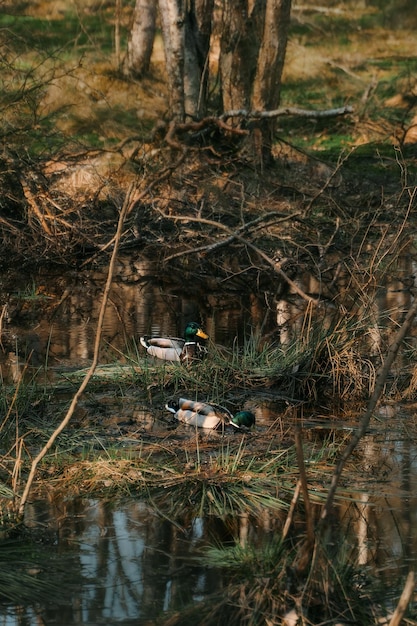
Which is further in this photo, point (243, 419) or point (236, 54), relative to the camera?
point (236, 54)

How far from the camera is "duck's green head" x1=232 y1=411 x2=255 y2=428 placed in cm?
736

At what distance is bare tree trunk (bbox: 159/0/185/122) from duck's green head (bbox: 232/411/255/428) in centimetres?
856

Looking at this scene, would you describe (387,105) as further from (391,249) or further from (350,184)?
(391,249)

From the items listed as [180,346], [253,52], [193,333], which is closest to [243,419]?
[180,346]

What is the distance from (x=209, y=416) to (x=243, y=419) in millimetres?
243

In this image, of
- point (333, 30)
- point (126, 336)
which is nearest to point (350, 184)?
point (126, 336)

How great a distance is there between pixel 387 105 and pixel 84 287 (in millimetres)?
11031

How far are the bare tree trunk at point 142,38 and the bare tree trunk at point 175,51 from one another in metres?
7.19

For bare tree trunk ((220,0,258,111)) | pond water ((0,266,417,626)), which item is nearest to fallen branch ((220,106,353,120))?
bare tree trunk ((220,0,258,111))

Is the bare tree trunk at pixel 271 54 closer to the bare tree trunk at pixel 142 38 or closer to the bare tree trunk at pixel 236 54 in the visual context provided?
the bare tree trunk at pixel 236 54

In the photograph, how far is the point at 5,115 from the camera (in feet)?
44.3

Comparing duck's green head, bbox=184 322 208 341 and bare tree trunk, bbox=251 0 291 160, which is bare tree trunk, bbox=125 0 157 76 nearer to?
bare tree trunk, bbox=251 0 291 160

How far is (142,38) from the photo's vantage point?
2288 cm

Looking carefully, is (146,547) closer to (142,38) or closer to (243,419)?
(243,419)
